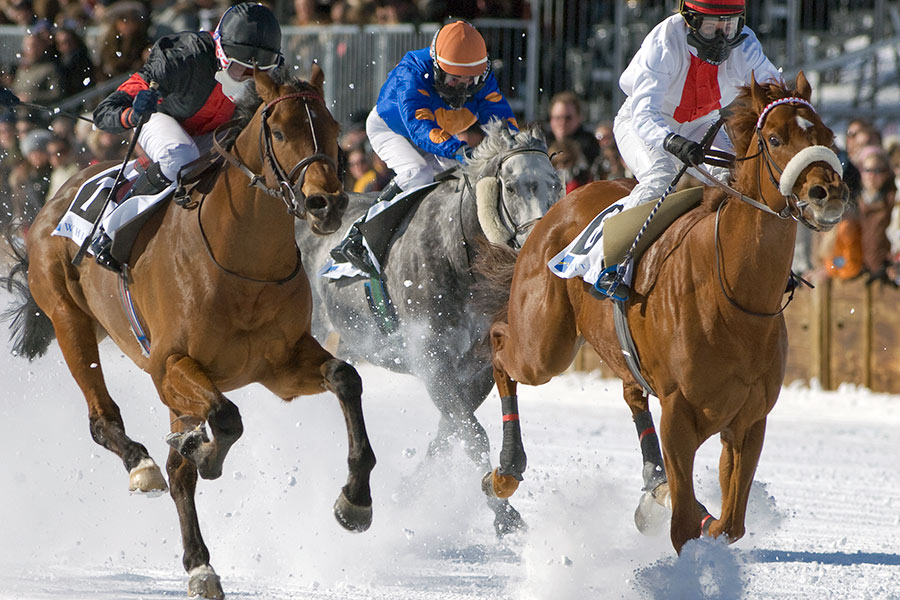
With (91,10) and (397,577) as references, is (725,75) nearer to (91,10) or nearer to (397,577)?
(397,577)

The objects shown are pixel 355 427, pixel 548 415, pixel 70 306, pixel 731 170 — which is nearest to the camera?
pixel 731 170

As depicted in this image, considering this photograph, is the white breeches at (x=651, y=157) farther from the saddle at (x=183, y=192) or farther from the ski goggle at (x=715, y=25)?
the saddle at (x=183, y=192)

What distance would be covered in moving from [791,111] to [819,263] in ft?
23.1

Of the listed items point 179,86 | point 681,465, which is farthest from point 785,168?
point 179,86

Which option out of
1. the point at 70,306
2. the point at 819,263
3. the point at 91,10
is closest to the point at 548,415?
the point at 819,263

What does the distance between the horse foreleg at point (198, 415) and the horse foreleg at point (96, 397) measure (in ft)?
0.96

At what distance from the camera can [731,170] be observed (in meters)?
4.96

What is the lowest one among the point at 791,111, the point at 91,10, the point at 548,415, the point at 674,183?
the point at 548,415

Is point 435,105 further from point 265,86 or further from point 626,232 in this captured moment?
point 265,86

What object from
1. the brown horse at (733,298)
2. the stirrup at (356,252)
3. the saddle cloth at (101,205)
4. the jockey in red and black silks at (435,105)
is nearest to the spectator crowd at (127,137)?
the jockey in red and black silks at (435,105)

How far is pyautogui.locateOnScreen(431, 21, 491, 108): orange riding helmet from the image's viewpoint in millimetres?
7531

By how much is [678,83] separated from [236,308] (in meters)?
2.16

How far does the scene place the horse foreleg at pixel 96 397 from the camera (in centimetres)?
563

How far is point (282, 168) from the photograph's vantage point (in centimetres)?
500
